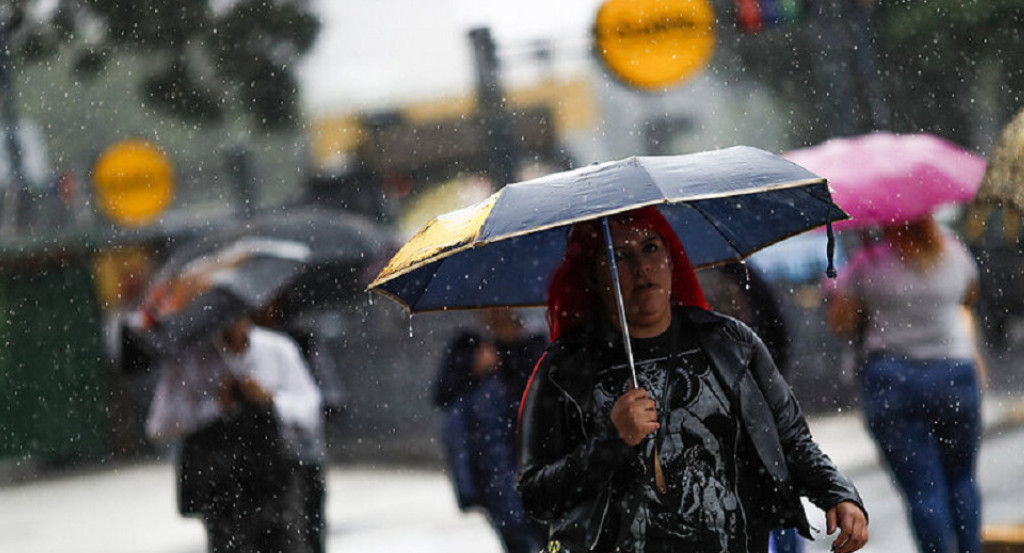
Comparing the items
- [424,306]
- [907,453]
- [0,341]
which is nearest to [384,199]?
[0,341]

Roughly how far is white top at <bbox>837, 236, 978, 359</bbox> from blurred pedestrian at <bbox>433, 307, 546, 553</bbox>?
50.5 inches

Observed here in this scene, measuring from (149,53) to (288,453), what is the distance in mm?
11429

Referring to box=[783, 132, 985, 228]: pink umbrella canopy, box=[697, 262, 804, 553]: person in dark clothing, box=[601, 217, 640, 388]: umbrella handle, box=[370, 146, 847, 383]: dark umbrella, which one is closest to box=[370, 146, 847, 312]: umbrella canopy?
box=[370, 146, 847, 383]: dark umbrella

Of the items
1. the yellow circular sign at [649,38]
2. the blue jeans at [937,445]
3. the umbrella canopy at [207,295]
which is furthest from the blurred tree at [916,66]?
the umbrella canopy at [207,295]

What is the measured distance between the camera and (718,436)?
309 cm

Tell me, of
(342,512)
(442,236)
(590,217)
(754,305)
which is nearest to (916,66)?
(342,512)

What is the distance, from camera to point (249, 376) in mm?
5598

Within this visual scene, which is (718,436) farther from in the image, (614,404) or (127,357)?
(127,357)

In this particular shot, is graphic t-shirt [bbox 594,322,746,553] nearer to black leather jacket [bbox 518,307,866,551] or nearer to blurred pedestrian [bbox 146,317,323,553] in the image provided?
black leather jacket [bbox 518,307,866,551]

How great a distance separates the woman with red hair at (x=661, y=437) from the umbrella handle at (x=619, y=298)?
29 millimetres

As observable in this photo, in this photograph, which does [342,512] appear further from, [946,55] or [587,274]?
[946,55]

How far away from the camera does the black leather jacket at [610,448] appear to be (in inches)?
120

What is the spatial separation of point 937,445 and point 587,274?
2324 mm

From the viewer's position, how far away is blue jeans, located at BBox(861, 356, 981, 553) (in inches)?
201
